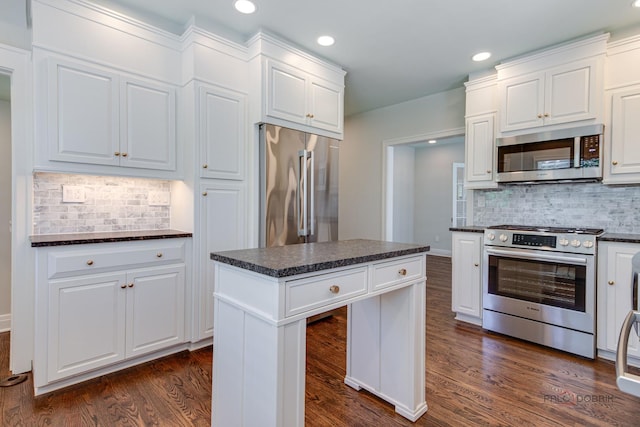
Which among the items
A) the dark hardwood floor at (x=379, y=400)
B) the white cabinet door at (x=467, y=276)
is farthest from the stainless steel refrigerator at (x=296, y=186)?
the white cabinet door at (x=467, y=276)

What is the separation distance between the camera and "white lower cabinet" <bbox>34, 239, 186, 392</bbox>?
1.97 meters

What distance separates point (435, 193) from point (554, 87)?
4438 millimetres

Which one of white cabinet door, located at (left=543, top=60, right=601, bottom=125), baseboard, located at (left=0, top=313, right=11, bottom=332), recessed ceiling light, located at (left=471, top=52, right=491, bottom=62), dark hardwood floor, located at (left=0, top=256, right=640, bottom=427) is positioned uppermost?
recessed ceiling light, located at (left=471, top=52, right=491, bottom=62)

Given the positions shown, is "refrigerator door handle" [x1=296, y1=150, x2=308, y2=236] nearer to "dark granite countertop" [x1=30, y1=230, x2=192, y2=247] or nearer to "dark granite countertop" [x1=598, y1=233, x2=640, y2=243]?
"dark granite countertop" [x1=30, y1=230, x2=192, y2=247]

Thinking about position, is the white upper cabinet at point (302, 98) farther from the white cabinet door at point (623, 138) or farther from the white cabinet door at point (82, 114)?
the white cabinet door at point (623, 138)

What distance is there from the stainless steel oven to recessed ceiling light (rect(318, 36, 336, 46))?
216 centimetres

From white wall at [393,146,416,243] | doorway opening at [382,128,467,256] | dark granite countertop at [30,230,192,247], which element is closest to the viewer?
dark granite countertop at [30,230,192,247]

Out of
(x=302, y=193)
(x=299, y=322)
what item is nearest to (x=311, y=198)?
(x=302, y=193)

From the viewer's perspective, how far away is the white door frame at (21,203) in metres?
2.14

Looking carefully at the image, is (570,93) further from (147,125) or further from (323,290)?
(147,125)

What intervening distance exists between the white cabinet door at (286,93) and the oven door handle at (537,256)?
2078 mm

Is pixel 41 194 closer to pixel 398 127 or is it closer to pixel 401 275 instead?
pixel 401 275

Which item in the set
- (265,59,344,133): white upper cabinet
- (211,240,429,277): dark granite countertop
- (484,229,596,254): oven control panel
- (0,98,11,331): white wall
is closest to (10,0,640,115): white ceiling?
(265,59,344,133): white upper cabinet

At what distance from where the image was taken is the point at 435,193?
7.19m
